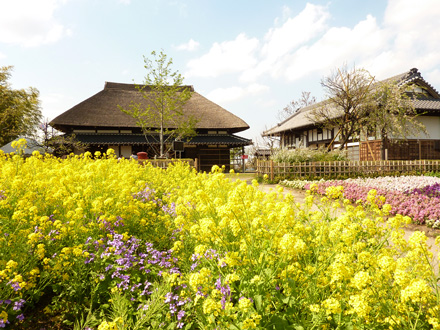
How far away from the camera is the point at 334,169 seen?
43.9ft

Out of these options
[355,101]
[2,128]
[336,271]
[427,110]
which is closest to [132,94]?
[2,128]

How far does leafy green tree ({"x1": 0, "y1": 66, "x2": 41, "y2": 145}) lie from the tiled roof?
7.88 metres

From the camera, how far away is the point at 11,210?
123 inches

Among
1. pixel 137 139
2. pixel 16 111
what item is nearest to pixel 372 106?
pixel 137 139

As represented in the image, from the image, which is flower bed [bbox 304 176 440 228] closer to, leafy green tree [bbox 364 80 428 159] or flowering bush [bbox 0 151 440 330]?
flowering bush [bbox 0 151 440 330]

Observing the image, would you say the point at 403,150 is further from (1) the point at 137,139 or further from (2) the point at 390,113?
(1) the point at 137,139

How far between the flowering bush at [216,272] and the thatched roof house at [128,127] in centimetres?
1826

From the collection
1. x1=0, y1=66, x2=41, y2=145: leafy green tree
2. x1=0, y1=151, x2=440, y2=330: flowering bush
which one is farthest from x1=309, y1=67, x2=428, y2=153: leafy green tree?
x1=0, y1=66, x2=41, y2=145: leafy green tree

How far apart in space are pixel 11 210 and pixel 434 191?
9602 millimetres

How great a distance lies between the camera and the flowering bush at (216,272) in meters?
1.70

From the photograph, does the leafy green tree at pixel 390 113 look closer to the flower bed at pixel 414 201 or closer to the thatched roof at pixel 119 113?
the flower bed at pixel 414 201

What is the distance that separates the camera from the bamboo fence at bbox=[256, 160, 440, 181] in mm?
13250

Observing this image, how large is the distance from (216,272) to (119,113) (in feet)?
73.7

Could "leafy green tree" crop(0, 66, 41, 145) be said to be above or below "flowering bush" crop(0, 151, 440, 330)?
above
